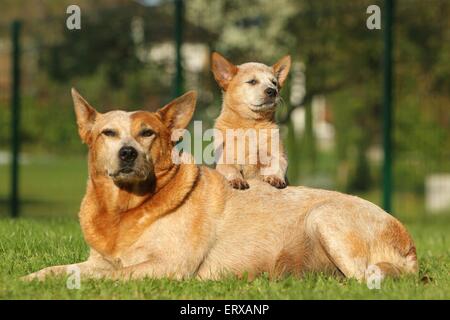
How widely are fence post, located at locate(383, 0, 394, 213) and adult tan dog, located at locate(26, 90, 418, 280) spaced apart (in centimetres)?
530

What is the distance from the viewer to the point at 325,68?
42.9ft

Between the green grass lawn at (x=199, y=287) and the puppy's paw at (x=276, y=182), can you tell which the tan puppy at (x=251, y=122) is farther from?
the green grass lawn at (x=199, y=287)

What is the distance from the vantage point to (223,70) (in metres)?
6.93

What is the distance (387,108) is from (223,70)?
15.3ft

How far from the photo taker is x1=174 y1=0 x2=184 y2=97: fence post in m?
11.6

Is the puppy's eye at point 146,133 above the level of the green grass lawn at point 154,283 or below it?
above

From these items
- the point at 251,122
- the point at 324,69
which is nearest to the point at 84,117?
the point at 251,122

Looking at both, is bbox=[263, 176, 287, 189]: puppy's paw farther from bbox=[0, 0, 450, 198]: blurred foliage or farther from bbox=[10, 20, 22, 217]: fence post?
bbox=[10, 20, 22, 217]: fence post

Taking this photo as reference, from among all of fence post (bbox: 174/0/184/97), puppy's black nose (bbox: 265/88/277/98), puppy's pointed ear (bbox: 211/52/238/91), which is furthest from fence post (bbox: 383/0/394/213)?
puppy's black nose (bbox: 265/88/277/98)

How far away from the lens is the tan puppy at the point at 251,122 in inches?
250

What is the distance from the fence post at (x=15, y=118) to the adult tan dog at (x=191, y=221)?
303 inches

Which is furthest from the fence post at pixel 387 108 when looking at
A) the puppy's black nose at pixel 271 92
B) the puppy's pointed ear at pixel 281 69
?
the puppy's black nose at pixel 271 92
